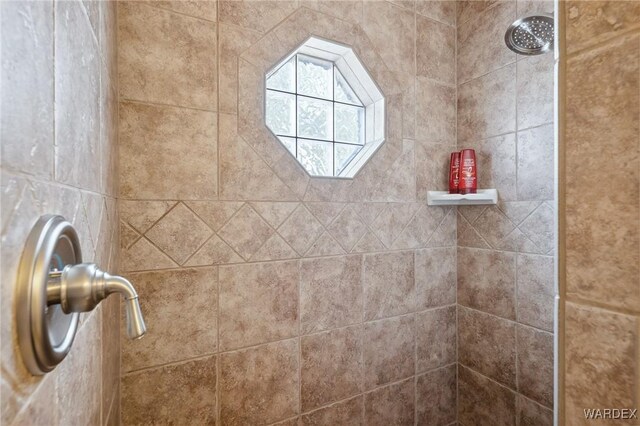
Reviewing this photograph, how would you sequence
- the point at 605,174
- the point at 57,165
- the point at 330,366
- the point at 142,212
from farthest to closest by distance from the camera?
the point at 330,366 → the point at 142,212 → the point at 57,165 → the point at 605,174

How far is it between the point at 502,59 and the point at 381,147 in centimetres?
68

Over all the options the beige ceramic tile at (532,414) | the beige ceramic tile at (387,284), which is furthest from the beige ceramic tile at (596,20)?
the beige ceramic tile at (532,414)

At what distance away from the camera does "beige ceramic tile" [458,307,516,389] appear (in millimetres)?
1434

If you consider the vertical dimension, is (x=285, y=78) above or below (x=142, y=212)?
above

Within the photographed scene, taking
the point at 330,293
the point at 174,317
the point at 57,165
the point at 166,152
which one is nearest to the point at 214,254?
the point at 174,317

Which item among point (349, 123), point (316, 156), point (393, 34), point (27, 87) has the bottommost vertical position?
point (27, 87)

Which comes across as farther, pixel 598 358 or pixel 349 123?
pixel 349 123

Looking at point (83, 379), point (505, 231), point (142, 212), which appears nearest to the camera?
point (83, 379)

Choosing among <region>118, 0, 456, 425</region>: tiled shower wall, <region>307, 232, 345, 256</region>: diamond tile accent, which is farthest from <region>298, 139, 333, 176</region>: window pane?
<region>307, 232, 345, 256</region>: diamond tile accent

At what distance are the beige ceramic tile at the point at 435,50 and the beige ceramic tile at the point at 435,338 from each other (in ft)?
3.85

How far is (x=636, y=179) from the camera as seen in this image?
26 centimetres

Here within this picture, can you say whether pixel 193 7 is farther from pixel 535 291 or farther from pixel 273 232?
pixel 535 291

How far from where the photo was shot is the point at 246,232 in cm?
117

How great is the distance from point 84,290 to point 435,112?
5.29 feet
